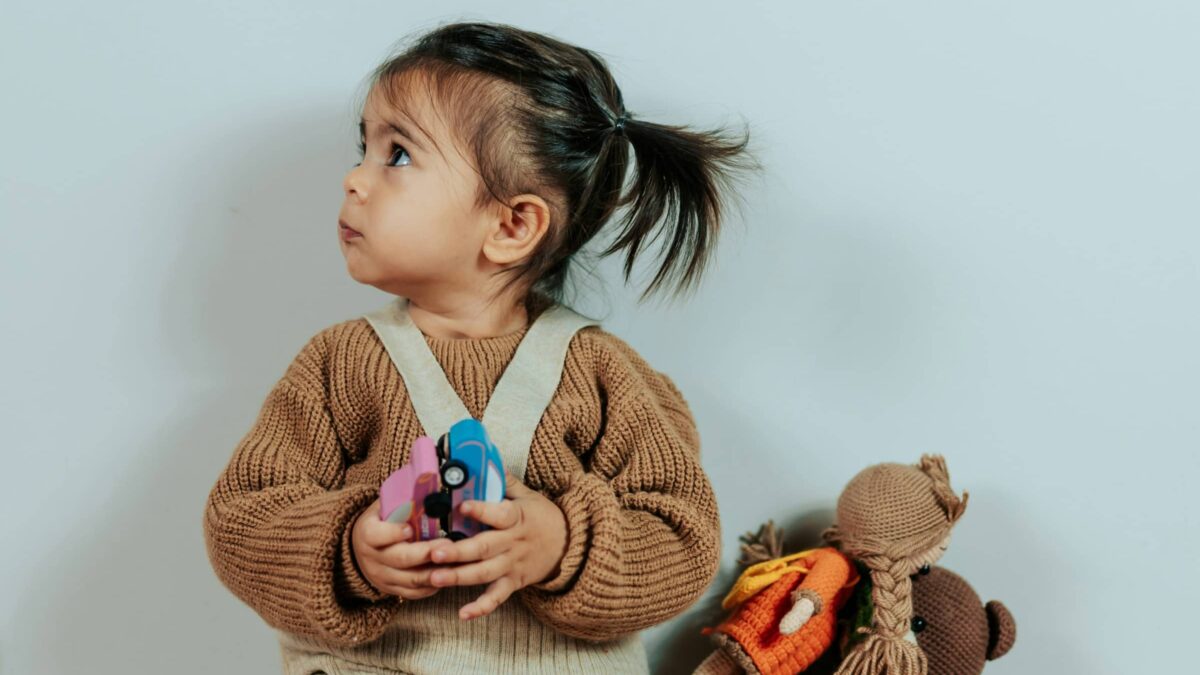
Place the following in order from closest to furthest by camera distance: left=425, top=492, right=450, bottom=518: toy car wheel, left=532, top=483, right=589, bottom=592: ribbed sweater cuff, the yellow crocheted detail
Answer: left=425, top=492, right=450, bottom=518: toy car wheel, left=532, top=483, right=589, bottom=592: ribbed sweater cuff, the yellow crocheted detail

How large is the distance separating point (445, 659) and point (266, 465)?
0.73 feet

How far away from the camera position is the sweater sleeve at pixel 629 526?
2.98ft

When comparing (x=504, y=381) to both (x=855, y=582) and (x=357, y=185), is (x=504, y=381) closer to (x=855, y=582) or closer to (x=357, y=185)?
(x=357, y=185)

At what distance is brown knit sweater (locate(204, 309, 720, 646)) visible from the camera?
2.97 feet

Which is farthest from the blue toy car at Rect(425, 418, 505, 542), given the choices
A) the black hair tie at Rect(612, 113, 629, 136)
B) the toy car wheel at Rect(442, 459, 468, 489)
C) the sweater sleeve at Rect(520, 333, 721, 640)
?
the black hair tie at Rect(612, 113, 629, 136)

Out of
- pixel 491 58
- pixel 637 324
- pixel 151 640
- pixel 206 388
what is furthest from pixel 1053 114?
pixel 151 640

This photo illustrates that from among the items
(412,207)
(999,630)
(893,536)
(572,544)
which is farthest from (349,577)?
(999,630)

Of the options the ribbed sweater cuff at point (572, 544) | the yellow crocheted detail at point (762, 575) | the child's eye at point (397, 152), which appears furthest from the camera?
the yellow crocheted detail at point (762, 575)

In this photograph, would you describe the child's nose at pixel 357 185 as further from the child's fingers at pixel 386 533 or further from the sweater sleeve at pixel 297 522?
the child's fingers at pixel 386 533

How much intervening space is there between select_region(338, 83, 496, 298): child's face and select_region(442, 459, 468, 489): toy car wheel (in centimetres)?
25

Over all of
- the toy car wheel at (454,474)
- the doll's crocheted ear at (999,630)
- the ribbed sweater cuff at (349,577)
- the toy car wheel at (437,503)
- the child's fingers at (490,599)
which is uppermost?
the toy car wheel at (454,474)

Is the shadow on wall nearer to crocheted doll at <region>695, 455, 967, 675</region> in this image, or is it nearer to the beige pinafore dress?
the beige pinafore dress

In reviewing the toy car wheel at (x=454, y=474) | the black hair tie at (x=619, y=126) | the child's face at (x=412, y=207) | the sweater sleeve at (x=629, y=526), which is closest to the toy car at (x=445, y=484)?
the toy car wheel at (x=454, y=474)

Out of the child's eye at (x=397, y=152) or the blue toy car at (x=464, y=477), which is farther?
the child's eye at (x=397, y=152)
